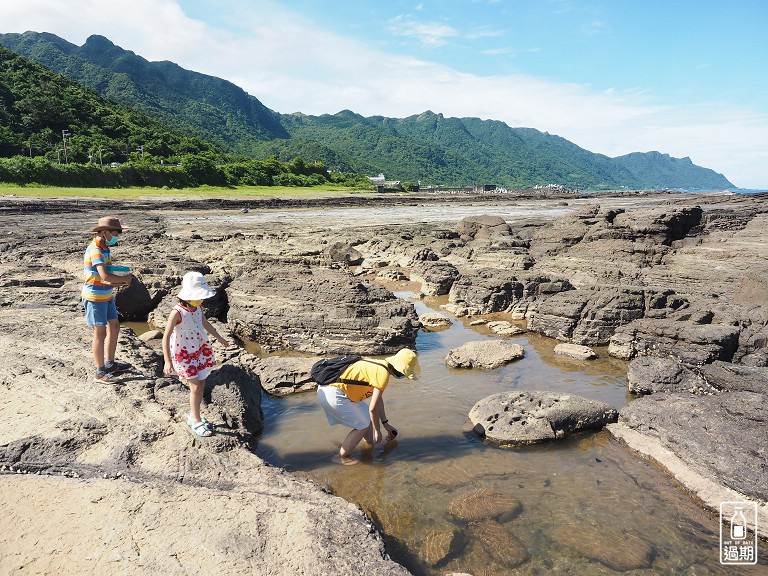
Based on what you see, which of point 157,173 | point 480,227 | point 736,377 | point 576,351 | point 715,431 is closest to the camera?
point 715,431

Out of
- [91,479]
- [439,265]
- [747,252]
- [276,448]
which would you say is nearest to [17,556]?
[91,479]

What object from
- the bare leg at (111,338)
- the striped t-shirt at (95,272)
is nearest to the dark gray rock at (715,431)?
the bare leg at (111,338)

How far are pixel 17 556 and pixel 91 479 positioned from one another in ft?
2.79

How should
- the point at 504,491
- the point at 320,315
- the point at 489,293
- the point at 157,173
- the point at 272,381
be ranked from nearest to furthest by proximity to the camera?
the point at 504,491 → the point at 272,381 → the point at 320,315 → the point at 489,293 → the point at 157,173

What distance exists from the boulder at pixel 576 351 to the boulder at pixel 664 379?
4.84 ft

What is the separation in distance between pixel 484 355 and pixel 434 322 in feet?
A: 9.67

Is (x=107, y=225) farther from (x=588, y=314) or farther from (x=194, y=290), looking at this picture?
(x=588, y=314)

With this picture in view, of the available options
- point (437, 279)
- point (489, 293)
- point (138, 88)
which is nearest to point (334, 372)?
Answer: point (489, 293)

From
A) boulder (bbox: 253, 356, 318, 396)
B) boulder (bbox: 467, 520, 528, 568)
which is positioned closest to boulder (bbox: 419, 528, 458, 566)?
boulder (bbox: 467, 520, 528, 568)

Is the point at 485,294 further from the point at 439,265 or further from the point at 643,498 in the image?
the point at 643,498

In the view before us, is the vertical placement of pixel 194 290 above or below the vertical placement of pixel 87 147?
below

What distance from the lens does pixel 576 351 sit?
9961 mm

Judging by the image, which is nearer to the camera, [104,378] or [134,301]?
[104,378]

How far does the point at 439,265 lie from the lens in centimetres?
1733
